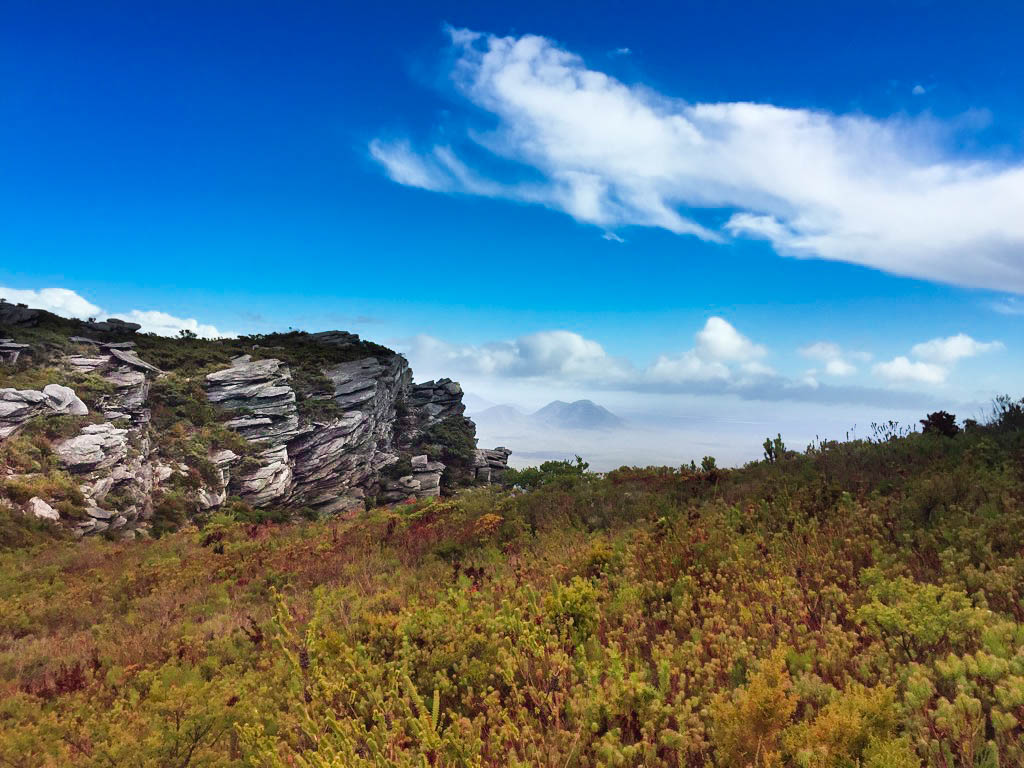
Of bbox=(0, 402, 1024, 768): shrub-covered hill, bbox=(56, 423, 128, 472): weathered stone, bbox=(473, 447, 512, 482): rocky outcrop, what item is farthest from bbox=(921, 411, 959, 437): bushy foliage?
bbox=(473, 447, 512, 482): rocky outcrop

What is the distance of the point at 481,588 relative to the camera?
7.74 meters

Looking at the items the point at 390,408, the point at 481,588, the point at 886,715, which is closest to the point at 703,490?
the point at 481,588

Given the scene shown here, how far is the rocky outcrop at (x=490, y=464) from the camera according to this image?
4920cm

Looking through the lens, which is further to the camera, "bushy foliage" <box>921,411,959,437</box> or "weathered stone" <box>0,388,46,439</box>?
"weathered stone" <box>0,388,46,439</box>

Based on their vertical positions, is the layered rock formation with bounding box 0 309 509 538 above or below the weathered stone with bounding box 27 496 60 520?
above

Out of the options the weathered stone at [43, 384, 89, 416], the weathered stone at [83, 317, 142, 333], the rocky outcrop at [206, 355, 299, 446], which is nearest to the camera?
the weathered stone at [43, 384, 89, 416]

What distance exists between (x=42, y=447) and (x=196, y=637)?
20.0 metres

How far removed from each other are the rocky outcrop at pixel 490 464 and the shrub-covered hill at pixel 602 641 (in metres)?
37.9

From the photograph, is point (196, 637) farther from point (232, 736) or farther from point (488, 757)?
point (488, 757)

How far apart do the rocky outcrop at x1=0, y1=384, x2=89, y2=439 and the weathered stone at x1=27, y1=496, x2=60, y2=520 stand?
4.57 metres

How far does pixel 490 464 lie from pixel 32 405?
113 ft

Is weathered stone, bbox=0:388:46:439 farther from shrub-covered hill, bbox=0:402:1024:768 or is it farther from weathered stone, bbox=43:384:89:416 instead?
shrub-covered hill, bbox=0:402:1024:768

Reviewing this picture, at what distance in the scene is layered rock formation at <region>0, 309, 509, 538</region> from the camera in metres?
22.4

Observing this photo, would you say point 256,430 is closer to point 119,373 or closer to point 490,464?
point 119,373
